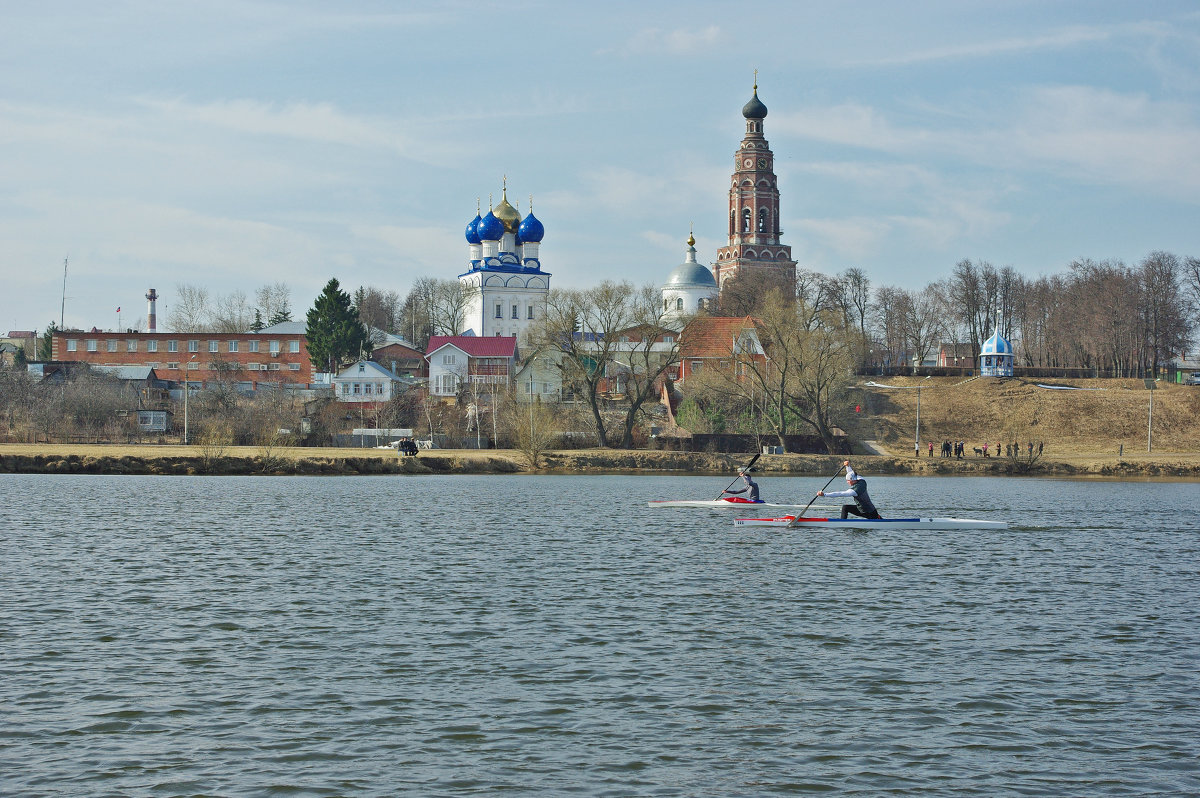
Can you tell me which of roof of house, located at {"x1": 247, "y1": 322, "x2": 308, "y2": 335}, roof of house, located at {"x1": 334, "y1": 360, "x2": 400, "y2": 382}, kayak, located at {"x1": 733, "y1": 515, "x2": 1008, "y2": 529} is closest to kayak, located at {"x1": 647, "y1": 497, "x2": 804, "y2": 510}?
kayak, located at {"x1": 733, "y1": 515, "x2": 1008, "y2": 529}

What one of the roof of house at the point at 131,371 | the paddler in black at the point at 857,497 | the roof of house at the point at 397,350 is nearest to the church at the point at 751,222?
the roof of house at the point at 397,350

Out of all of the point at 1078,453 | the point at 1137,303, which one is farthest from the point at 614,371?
the point at 1137,303

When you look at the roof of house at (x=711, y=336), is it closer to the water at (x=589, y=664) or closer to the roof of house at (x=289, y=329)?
the roof of house at (x=289, y=329)

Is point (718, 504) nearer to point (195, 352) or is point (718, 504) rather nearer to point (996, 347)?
point (996, 347)

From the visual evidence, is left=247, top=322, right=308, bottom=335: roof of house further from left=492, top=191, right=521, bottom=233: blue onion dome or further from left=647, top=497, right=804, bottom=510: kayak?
left=647, top=497, right=804, bottom=510: kayak

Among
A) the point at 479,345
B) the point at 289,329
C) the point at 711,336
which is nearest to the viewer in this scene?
the point at 711,336

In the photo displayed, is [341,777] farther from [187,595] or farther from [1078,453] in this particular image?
[1078,453]

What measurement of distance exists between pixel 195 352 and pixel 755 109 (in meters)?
76.2

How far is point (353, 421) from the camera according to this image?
85.8 m

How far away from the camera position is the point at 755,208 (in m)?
148

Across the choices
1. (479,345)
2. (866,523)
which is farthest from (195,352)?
(866,523)

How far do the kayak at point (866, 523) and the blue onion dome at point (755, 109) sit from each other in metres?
116

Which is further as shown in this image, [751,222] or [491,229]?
[751,222]

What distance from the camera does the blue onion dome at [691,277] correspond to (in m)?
147
